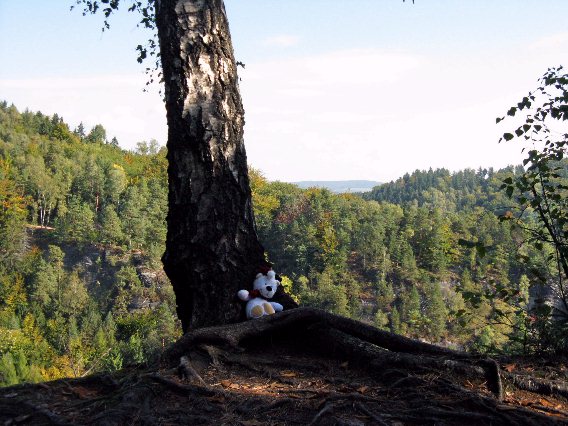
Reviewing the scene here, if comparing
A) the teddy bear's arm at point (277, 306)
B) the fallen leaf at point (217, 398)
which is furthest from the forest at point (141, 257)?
the fallen leaf at point (217, 398)

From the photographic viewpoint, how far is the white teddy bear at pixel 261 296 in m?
3.68

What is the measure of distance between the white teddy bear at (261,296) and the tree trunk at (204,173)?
8 centimetres

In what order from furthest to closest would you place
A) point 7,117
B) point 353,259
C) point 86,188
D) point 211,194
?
point 7,117 < point 86,188 < point 353,259 < point 211,194

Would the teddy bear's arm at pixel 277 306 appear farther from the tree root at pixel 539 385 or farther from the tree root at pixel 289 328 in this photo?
the tree root at pixel 539 385

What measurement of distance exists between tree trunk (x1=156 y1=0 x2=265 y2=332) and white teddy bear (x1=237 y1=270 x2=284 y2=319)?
0.26 ft

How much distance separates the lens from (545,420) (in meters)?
2.46

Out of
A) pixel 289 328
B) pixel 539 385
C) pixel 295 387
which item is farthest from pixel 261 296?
pixel 539 385

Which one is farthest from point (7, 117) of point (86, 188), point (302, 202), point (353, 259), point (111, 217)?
point (353, 259)

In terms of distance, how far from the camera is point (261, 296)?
3775 mm

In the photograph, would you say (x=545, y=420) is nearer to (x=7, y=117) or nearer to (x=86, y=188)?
(x=86, y=188)

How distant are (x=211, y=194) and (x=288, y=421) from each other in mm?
1693

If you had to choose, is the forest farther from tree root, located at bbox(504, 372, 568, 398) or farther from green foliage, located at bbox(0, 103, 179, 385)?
tree root, located at bbox(504, 372, 568, 398)

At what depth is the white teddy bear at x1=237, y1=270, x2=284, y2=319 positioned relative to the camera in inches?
145

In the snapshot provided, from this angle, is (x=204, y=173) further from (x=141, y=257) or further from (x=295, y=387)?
(x=141, y=257)
